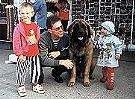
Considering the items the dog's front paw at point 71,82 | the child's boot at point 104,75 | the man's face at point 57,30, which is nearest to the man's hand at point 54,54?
the man's face at point 57,30

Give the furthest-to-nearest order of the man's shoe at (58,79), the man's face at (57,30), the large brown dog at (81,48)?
the man's shoe at (58,79)
the large brown dog at (81,48)
the man's face at (57,30)

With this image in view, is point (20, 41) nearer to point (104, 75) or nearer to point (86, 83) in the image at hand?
point (86, 83)

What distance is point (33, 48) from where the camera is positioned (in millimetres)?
6125

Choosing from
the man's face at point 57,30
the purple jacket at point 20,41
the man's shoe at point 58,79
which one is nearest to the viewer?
the purple jacket at point 20,41

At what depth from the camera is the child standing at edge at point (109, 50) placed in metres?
6.34

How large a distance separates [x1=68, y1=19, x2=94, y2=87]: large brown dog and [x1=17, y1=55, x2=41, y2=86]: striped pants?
2.12 ft

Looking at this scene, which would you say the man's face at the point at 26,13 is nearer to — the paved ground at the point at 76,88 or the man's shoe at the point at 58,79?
the paved ground at the point at 76,88

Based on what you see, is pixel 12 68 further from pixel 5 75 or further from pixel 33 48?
pixel 33 48

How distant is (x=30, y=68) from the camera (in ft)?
20.5

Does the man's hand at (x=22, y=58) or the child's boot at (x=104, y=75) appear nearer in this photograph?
the man's hand at (x=22, y=58)

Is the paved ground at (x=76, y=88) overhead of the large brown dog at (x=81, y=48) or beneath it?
beneath

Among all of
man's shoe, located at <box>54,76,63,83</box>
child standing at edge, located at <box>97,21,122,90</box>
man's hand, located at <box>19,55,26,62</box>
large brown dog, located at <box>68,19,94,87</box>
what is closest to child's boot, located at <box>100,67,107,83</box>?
child standing at edge, located at <box>97,21,122,90</box>

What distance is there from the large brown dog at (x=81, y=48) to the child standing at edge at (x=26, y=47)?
65 centimetres

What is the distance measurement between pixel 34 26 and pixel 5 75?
160 cm
